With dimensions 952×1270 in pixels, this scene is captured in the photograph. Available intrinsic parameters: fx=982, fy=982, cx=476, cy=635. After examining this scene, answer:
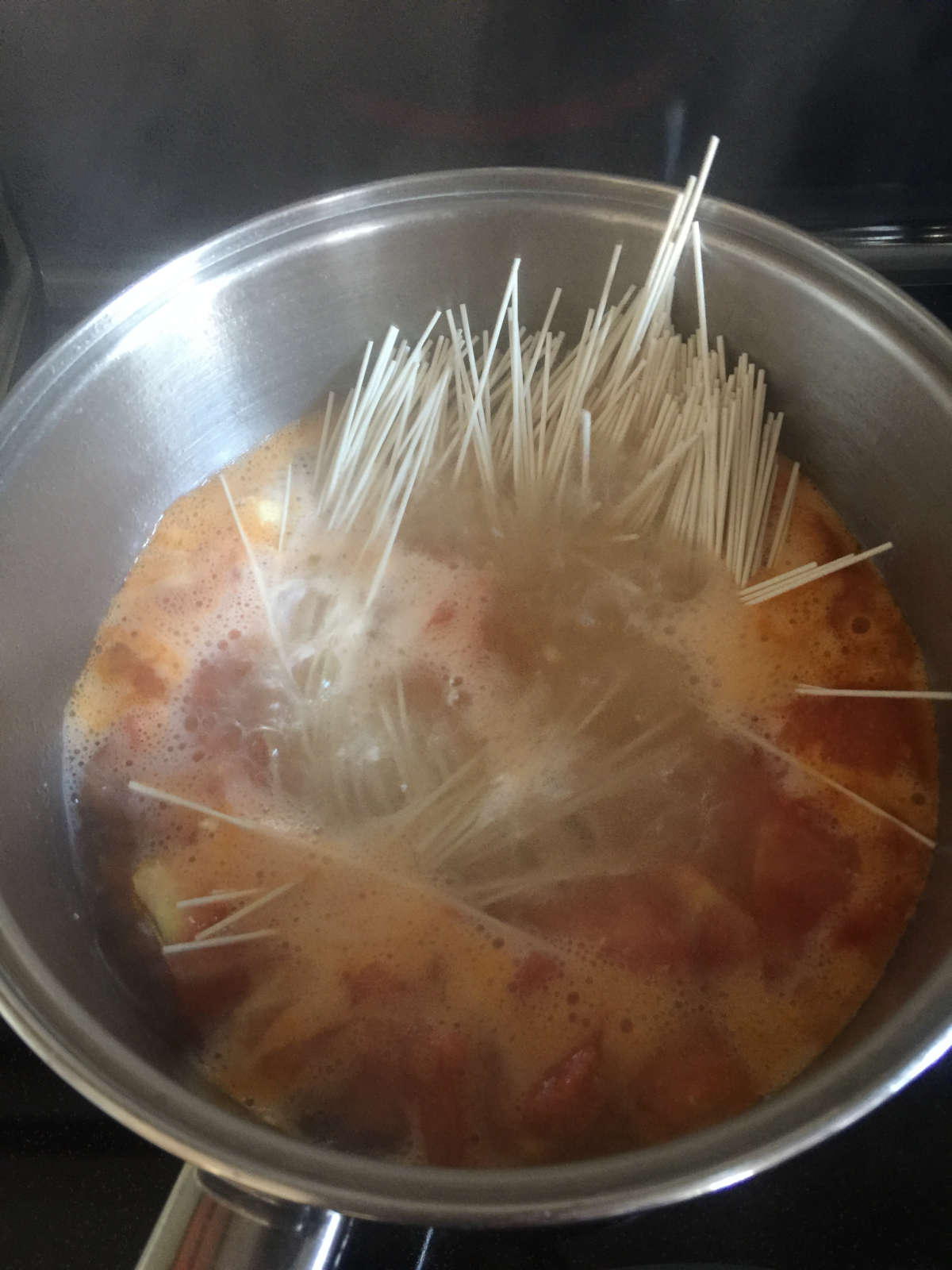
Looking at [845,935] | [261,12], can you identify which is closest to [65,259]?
[261,12]

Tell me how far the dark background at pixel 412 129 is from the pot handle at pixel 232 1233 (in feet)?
0.81

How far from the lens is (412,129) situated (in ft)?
4.25

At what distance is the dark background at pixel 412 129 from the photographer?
97 centimetres

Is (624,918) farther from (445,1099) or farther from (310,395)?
(310,395)

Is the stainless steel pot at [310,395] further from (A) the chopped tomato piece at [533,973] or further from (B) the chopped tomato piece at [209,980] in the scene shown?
(A) the chopped tomato piece at [533,973]

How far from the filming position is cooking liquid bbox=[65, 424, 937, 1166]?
0.95 metres

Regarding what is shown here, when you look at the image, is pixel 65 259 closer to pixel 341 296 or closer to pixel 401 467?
pixel 341 296

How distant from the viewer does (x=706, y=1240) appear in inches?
36.9

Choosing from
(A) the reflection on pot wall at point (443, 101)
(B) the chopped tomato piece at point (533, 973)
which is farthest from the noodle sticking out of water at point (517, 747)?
(A) the reflection on pot wall at point (443, 101)

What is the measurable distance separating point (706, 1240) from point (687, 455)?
2.87ft

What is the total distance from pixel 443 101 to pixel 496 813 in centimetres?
91

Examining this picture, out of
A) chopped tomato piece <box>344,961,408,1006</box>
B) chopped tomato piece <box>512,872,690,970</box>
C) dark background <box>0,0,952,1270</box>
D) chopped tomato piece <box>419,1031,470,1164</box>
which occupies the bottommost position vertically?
chopped tomato piece <box>419,1031,470,1164</box>

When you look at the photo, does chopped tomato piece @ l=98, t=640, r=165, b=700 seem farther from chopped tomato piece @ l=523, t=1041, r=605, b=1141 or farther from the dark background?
chopped tomato piece @ l=523, t=1041, r=605, b=1141

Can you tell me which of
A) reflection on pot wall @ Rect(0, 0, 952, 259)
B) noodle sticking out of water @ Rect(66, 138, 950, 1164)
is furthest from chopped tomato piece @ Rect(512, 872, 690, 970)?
reflection on pot wall @ Rect(0, 0, 952, 259)
